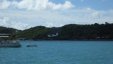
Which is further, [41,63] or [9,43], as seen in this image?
[9,43]

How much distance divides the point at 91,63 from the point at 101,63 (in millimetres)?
1983

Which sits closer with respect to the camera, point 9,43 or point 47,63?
point 47,63

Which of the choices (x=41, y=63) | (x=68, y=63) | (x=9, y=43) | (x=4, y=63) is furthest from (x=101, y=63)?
(x=9, y=43)

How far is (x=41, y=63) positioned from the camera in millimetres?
72750

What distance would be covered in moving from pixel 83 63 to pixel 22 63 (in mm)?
12012

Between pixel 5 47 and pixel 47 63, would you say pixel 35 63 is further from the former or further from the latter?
pixel 5 47

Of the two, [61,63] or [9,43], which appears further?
[9,43]

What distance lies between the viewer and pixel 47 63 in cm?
7312

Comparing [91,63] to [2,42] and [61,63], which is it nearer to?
[61,63]

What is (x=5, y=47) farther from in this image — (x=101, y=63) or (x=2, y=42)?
(x=101, y=63)

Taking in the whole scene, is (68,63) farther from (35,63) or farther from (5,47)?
(5,47)

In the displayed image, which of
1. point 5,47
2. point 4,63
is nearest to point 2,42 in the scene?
point 5,47

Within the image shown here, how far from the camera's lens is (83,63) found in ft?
240

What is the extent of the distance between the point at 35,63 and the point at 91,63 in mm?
10989
